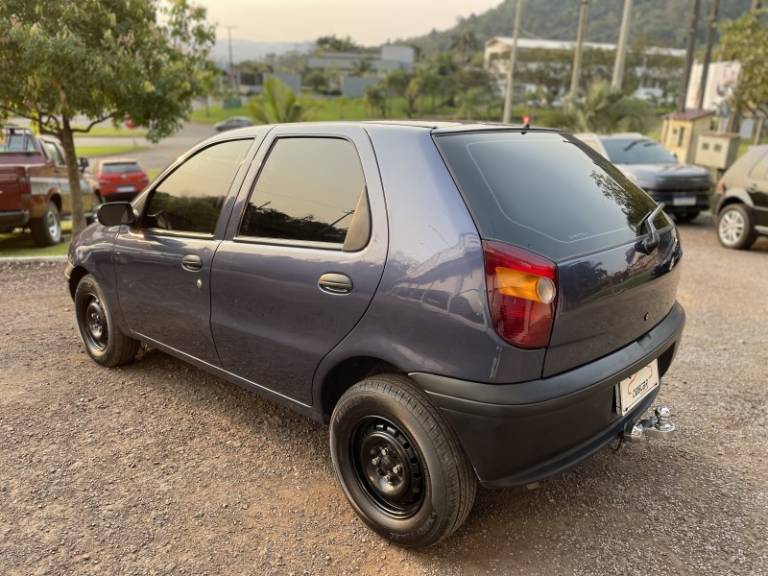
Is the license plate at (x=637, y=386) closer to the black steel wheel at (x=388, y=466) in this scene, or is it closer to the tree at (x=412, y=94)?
the black steel wheel at (x=388, y=466)

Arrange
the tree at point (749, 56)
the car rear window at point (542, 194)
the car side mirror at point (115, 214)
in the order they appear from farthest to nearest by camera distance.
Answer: the tree at point (749, 56) < the car side mirror at point (115, 214) < the car rear window at point (542, 194)

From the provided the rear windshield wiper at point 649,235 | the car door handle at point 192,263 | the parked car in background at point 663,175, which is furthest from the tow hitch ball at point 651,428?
the parked car in background at point 663,175

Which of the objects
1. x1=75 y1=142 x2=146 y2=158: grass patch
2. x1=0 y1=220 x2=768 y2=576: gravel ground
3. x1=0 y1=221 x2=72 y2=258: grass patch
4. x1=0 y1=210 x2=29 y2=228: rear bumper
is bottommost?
x1=75 y1=142 x2=146 y2=158: grass patch

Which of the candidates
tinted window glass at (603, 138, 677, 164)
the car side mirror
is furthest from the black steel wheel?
tinted window glass at (603, 138, 677, 164)

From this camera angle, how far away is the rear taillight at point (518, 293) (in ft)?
6.99

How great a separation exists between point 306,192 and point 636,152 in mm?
10317

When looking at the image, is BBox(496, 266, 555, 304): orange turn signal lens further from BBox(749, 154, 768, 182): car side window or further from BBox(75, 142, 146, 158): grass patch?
BBox(75, 142, 146, 158): grass patch

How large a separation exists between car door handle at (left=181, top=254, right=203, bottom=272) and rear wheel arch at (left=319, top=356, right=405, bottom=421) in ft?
3.27

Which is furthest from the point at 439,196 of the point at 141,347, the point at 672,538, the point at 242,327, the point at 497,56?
the point at 497,56

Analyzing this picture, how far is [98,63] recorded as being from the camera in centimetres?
732

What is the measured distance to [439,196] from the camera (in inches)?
90.6

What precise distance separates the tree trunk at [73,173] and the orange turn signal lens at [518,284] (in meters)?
8.15

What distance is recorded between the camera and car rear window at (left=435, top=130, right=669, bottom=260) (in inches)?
89.1

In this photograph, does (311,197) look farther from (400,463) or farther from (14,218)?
(14,218)
